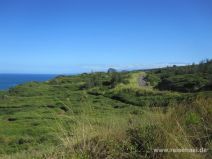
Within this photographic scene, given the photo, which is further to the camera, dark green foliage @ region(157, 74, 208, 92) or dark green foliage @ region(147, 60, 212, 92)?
dark green foliage @ region(157, 74, 208, 92)

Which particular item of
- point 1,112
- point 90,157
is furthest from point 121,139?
point 1,112

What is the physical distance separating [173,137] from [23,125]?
137 feet

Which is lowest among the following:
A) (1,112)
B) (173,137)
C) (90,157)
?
(1,112)

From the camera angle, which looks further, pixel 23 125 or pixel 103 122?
pixel 23 125

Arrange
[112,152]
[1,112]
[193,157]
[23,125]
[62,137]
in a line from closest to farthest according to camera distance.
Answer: [193,157] → [112,152] → [62,137] → [23,125] → [1,112]

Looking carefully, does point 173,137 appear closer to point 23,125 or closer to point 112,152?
point 112,152

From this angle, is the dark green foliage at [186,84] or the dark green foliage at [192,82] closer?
the dark green foliage at [192,82]

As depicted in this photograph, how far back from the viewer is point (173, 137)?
14.9ft

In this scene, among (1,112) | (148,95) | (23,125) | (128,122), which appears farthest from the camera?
(148,95)

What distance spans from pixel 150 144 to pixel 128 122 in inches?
57.3

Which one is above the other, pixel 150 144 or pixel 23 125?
pixel 150 144

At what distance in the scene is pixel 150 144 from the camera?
15.4 ft

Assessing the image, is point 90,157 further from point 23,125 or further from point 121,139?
point 23,125

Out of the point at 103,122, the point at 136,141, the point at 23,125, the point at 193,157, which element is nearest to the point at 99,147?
the point at 136,141
